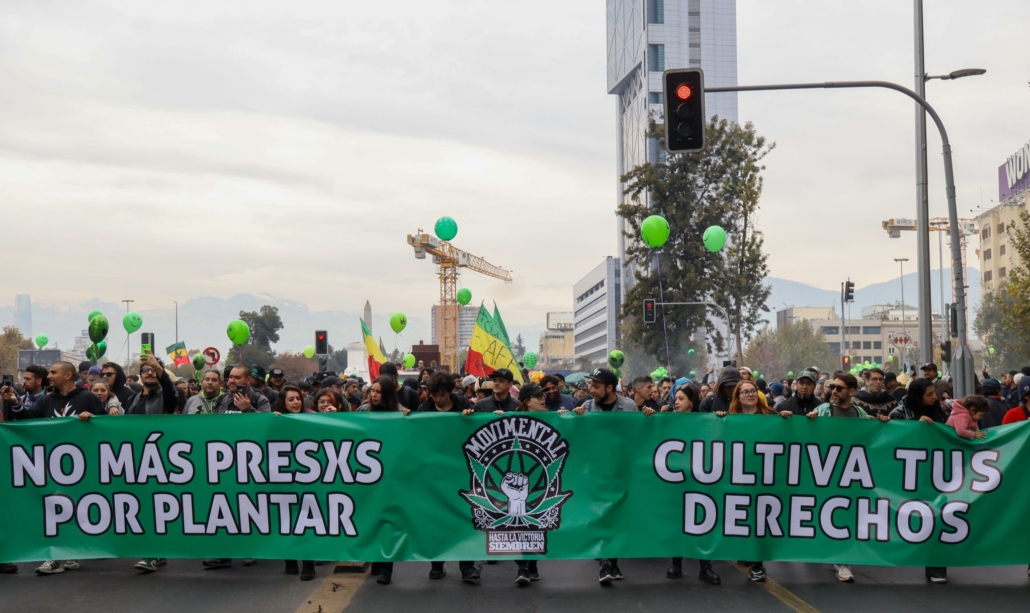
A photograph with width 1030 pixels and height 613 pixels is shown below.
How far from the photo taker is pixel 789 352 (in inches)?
4067

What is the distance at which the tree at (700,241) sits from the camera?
1730 inches

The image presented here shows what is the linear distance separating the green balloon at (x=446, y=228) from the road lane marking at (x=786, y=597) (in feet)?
66.1

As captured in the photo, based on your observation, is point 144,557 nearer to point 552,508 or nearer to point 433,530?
point 433,530

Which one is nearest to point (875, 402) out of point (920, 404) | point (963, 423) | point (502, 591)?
point (920, 404)

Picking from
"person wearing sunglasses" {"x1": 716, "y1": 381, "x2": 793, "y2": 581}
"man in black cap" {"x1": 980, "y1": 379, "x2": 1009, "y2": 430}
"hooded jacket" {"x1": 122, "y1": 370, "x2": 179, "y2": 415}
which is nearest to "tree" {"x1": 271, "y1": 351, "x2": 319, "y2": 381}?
"hooded jacket" {"x1": 122, "y1": 370, "x2": 179, "y2": 415}

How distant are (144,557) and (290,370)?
9482 centimetres

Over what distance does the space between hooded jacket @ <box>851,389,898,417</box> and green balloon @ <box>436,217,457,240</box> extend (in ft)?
63.0

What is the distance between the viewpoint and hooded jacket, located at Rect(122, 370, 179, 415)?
9.06 meters

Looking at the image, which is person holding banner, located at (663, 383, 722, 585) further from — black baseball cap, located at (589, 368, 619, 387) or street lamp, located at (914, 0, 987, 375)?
street lamp, located at (914, 0, 987, 375)

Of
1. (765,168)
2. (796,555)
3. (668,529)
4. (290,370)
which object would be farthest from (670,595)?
(290,370)

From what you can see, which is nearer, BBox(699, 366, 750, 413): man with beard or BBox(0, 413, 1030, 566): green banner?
BBox(0, 413, 1030, 566): green banner

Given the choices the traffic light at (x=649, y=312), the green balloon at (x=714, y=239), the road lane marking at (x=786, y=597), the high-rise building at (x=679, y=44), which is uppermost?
the high-rise building at (x=679, y=44)

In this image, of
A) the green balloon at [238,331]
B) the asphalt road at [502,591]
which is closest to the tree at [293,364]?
the green balloon at [238,331]

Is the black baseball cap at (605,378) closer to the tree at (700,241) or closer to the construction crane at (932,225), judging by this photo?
the tree at (700,241)
